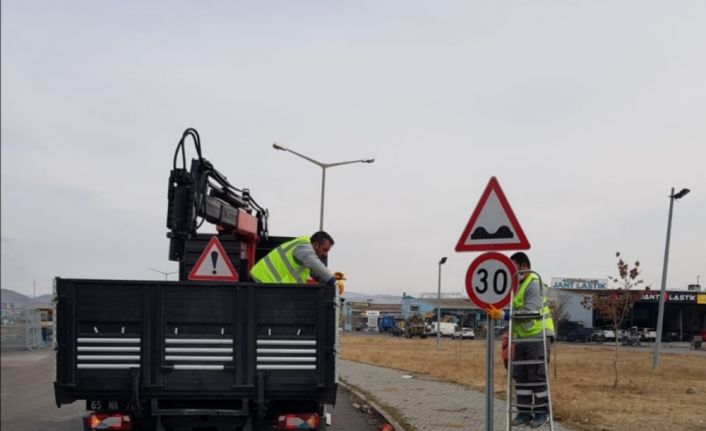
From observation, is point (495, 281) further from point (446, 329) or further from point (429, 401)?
point (446, 329)

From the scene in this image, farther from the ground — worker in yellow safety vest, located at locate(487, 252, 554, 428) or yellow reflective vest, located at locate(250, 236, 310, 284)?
yellow reflective vest, located at locate(250, 236, 310, 284)

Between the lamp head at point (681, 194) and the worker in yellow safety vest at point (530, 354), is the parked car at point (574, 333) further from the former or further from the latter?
the worker in yellow safety vest at point (530, 354)

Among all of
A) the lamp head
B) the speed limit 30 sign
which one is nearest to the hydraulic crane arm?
the speed limit 30 sign

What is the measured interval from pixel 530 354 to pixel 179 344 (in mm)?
4201

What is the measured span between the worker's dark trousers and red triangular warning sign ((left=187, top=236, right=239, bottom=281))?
4.48 m

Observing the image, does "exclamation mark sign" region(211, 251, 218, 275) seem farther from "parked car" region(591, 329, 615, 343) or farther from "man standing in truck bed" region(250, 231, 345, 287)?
"parked car" region(591, 329, 615, 343)

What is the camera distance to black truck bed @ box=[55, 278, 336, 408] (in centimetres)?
605

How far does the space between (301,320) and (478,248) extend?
246cm

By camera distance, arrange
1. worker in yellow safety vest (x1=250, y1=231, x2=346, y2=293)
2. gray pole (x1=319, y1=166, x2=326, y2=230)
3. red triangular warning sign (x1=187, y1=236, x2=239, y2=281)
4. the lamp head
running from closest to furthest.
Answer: worker in yellow safety vest (x1=250, y1=231, x2=346, y2=293), red triangular warning sign (x1=187, y1=236, x2=239, y2=281), the lamp head, gray pole (x1=319, y1=166, x2=326, y2=230)

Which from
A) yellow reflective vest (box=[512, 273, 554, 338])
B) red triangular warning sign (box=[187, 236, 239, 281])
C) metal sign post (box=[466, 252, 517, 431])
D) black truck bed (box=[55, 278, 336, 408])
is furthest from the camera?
red triangular warning sign (box=[187, 236, 239, 281])

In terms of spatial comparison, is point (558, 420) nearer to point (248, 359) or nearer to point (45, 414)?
point (248, 359)

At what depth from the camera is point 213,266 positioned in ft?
35.9

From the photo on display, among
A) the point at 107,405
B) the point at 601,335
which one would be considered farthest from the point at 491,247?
the point at 601,335

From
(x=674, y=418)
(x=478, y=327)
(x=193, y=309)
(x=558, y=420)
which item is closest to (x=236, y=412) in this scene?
(x=193, y=309)
